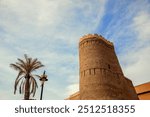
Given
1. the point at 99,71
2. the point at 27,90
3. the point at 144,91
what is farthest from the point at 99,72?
the point at 144,91

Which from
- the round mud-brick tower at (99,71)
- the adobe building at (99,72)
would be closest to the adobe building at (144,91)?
the adobe building at (99,72)

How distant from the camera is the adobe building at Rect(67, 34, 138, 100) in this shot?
23578mm

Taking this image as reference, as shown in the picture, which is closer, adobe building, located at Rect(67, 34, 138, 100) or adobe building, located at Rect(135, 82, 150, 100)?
adobe building, located at Rect(67, 34, 138, 100)

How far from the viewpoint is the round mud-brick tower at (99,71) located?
77.5 feet

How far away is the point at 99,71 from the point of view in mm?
24516

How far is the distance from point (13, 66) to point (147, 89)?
34.5m

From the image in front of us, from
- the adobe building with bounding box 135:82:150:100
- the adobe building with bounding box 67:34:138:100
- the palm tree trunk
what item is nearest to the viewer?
the palm tree trunk

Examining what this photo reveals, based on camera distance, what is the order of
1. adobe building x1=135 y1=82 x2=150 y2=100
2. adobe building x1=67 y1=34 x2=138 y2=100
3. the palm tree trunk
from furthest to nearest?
adobe building x1=135 y1=82 x2=150 y2=100
adobe building x1=67 y1=34 x2=138 y2=100
the palm tree trunk

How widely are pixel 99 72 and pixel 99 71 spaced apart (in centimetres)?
13

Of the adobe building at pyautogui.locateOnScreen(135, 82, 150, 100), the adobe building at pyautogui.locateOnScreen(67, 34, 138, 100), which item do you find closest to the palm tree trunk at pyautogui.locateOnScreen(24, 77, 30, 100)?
the adobe building at pyautogui.locateOnScreen(67, 34, 138, 100)

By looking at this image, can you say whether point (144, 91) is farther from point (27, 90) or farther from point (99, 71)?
point (27, 90)

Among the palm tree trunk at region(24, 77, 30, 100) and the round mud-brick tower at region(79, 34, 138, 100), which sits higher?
the round mud-brick tower at region(79, 34, 138, 100)

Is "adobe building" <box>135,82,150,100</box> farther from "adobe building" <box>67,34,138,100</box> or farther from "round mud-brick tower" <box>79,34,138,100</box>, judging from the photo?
"round mud-brick tower" <box>79,34,138,100</box>

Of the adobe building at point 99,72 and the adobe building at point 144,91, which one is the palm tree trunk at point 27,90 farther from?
the adobe building at point 144,91
